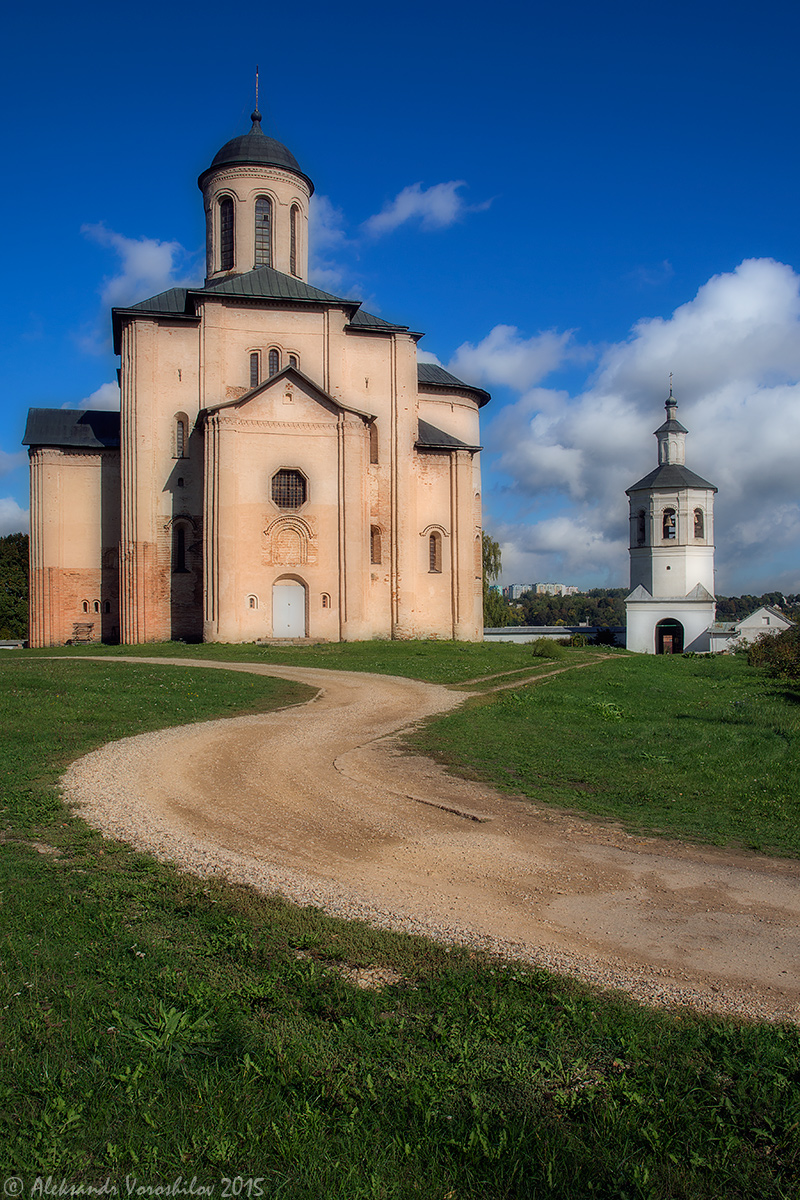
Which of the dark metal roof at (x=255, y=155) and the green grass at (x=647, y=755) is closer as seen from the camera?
the green grass at (x=647, y=755)

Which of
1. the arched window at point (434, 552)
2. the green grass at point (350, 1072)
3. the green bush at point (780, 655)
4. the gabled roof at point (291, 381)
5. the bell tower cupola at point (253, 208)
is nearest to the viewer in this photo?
the green grass at point (350, 1072)

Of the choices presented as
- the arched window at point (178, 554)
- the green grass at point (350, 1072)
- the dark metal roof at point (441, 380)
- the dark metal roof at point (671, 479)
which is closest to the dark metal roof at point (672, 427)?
the dark metal roof at point (671, 479)

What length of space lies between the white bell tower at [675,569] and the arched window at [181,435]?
37159 mm

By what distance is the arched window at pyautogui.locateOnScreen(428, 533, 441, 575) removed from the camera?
41.7 m

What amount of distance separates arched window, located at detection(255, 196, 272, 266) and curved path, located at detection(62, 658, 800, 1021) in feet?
126

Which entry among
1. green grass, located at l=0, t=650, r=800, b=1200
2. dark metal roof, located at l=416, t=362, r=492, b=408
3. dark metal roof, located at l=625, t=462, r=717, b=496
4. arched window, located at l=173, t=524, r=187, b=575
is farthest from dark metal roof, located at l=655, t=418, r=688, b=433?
green grass, located at l=0, t=650, r=800, b=1200

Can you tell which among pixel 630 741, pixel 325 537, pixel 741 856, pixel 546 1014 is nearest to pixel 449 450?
pixel 325 537

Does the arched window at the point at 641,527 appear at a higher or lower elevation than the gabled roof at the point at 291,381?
lower

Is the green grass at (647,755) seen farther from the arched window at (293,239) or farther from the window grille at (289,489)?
the arched window at (293,239)

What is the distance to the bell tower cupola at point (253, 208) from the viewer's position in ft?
141

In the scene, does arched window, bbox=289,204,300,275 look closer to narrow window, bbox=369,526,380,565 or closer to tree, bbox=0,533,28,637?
narrow window, bbox=369,526,380,565

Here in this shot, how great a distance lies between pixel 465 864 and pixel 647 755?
18.6ft

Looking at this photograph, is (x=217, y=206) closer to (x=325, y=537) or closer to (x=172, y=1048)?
(x=325, y=537)

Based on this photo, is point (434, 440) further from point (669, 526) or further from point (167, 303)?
point (669, 526)
